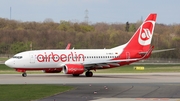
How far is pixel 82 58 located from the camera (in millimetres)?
54062

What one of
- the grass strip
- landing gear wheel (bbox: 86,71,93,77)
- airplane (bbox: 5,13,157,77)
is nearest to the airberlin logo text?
airplane (bbox: 5,13,157,77)

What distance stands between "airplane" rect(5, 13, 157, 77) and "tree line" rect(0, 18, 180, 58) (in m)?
55.2

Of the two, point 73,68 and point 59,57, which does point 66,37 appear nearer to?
point 59,57

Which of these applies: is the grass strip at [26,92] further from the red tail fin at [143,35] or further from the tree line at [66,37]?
the tree line at [66,37]

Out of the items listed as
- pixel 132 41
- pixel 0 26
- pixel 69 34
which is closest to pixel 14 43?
pixel 69 34

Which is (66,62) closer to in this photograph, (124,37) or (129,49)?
(129,49)

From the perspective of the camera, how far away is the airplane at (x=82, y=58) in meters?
52.3

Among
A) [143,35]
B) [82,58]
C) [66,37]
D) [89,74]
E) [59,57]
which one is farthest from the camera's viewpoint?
[66,37]

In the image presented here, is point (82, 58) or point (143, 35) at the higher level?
point (143, 35)

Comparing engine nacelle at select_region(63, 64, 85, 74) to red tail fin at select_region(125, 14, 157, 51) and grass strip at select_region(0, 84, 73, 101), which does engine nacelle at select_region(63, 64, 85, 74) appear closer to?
red tail fin at select_region(125, 14, 157, 51)

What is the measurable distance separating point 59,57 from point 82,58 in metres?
2.71

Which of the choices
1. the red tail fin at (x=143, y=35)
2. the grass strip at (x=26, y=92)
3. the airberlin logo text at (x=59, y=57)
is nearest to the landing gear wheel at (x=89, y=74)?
the airberlin logo text at (x=59, y=57)

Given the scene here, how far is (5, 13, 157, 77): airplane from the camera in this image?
5228 centimetres

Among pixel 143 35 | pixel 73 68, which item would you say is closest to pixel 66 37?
pixel 143 35
